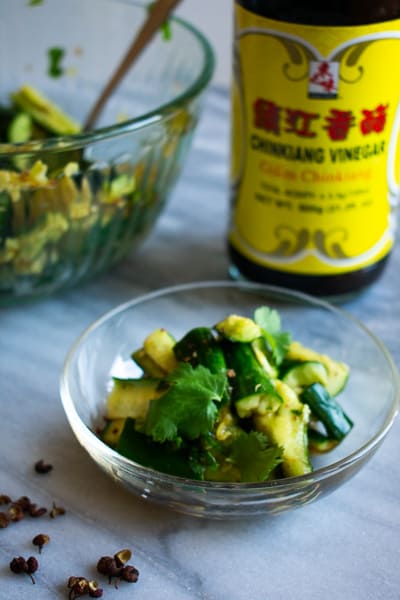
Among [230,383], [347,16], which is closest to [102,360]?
[230,383]

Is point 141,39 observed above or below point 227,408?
above

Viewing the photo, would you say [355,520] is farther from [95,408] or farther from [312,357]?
[95,408]

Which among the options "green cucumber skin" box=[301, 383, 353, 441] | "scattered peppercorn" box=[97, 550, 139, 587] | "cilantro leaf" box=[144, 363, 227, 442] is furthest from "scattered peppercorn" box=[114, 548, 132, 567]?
"green cucumber skin" box=[301, 383, 353, 441]

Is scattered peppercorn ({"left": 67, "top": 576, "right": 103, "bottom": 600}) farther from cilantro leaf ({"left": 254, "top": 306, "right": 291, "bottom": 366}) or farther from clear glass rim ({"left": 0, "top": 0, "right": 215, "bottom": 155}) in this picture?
clear glass rim ({"left": 0, "top": 0, "right": 215, "bottom": 155})

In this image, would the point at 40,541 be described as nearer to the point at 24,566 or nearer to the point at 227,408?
the point at 24,566

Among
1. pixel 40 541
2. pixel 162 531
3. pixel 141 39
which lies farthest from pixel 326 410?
Answer: pixel 141 39

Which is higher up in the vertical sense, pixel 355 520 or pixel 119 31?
pixel 119 31

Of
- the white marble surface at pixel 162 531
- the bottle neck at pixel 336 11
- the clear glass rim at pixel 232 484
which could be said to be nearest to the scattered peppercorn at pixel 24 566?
the white marble surface at pixel 162 531
